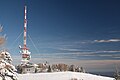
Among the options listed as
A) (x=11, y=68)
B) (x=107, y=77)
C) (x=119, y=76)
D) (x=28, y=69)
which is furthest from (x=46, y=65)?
(x=11, y=68)

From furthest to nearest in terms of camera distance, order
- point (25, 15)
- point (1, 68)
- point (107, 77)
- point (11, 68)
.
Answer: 1. point (25, 15)
2. point (107, 77)
3. point (11, 68)
4. point (1, 68)

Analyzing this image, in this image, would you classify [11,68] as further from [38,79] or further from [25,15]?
[25,15]

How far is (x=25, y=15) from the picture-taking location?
7956 cm

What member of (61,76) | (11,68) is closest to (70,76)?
(61,76)

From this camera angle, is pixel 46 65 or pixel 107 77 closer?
pixel 107 77

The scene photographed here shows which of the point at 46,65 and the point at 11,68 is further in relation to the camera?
the point at 46,65

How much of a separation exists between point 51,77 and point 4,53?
3703cm

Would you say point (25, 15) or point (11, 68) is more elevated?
point (25, 15)

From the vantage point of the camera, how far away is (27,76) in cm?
5544

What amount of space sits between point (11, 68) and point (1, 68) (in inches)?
58.8

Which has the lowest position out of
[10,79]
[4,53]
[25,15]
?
[10,79]

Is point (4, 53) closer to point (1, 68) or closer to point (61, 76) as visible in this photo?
point (1, 68)

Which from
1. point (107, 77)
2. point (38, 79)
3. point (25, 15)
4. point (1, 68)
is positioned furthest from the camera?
point (25, 15)

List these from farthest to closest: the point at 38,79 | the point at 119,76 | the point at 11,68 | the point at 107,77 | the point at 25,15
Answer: the point at 25,15 < the point at 107,77 < the point at 38,79 < the point at 119,76 < the point at 11,68
